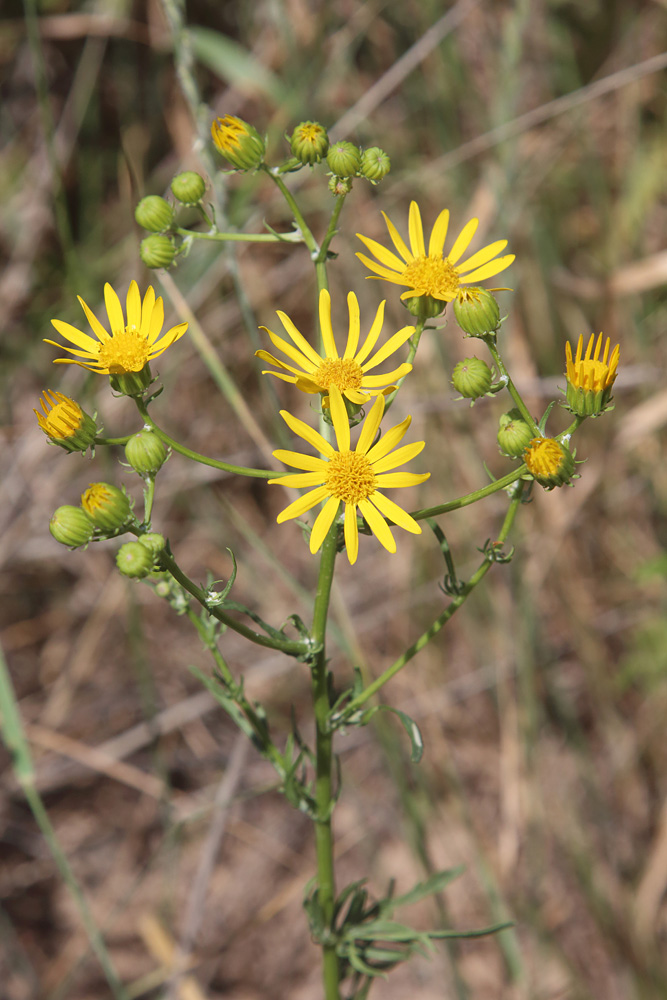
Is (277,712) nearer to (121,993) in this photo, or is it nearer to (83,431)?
(121,993)

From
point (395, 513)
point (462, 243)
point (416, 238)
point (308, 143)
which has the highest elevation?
point (308, 143)

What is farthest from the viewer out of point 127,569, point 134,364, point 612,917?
point 612,917

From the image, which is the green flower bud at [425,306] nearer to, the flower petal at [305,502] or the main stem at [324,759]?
the flower petal at [305,502]

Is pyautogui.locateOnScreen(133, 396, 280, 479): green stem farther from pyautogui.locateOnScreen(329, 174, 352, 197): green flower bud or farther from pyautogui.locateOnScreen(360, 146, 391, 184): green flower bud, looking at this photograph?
pyautogui.locateOnScreen(360, 146, 391, 184): green flower bud

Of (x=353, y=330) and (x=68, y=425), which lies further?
(x=353, y=330)

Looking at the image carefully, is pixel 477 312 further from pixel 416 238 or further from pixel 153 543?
pixel 153 543

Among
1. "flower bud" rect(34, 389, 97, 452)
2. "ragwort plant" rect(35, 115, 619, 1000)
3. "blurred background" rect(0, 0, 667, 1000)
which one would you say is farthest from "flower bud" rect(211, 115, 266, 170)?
"blurred background" rect(0, 0, 667, 1000)

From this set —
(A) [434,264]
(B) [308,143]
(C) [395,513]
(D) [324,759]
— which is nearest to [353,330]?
(A) [434,264]

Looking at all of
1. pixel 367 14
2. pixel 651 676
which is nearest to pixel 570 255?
pixel 367 14
